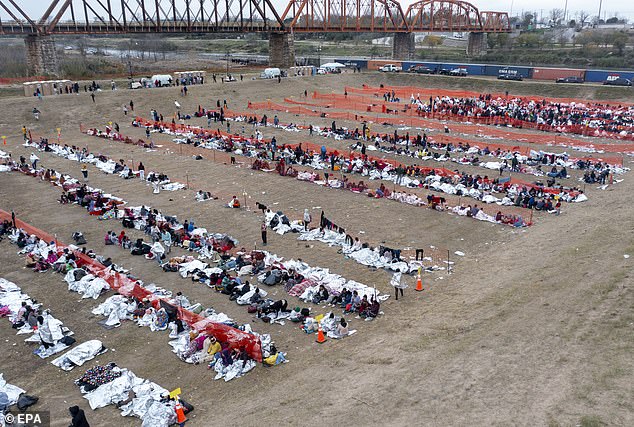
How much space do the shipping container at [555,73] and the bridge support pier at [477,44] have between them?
142 feet

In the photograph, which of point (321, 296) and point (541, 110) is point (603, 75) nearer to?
point (541, 110)

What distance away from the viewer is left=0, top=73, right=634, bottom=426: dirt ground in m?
10.3

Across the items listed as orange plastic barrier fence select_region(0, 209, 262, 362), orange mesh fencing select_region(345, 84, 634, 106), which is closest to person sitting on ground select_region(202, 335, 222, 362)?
orange plastic barrier fence select_region(0, 209, 262, 362)

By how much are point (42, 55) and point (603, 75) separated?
66.4m

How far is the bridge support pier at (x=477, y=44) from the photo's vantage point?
108562 mm

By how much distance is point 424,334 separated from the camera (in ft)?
44.4

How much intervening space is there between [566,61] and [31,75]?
Result: 75.8 m

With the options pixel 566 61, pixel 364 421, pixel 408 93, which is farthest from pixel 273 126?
pixel 566 61

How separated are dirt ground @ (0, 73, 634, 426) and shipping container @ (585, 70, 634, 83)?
42.2m

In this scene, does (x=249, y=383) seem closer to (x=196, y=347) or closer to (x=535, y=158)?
(x=196, y=347)

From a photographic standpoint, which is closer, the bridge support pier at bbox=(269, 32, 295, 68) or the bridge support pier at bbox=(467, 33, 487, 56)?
the bridge support pier at bbox=(269, 32, 295, 68)

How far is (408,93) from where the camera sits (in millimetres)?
63750

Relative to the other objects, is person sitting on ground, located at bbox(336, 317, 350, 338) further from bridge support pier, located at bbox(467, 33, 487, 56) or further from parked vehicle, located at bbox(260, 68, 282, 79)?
bridge support pier, located at bbox(467, 33, 487, 56)

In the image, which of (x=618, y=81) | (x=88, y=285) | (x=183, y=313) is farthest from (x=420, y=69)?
(x=183, y=313)
